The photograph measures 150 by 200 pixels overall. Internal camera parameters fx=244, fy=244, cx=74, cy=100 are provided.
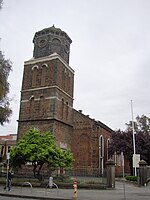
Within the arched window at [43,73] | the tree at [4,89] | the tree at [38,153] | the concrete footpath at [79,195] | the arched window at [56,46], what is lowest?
the concrete footpath at [79,195]

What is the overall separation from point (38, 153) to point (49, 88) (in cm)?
1420

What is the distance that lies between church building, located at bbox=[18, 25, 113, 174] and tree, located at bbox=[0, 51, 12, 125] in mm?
9957

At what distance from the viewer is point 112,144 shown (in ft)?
122

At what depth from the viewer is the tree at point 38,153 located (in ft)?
72.7

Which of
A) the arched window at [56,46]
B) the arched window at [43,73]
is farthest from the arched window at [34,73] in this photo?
the arched window at [56,46]

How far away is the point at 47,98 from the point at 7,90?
12.1 metres

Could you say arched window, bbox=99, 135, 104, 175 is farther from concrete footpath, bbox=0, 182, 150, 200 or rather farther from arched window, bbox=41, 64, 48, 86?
concrete footpath, bbox=0, 182, 150, 200

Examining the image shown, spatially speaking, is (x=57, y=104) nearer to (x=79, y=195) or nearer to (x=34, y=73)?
(x=34, y=73)

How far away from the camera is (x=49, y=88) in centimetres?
3475

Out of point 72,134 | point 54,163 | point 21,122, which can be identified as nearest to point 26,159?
point 54,163

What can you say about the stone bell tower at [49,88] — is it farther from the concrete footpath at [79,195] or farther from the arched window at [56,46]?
the concrete footpath at [79,195]

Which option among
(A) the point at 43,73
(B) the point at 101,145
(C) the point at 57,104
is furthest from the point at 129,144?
(A) the point at 43,73

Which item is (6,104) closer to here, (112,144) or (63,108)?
(63,108)

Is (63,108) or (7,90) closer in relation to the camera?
(7,90)
